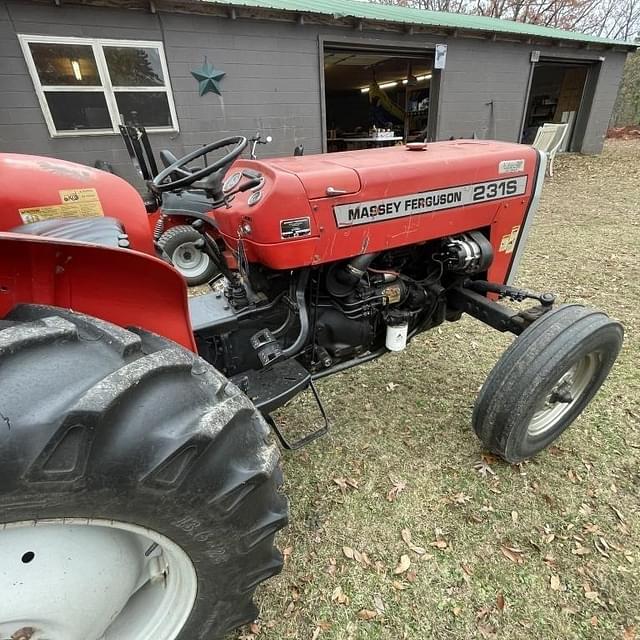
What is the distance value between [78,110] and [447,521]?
6.33m

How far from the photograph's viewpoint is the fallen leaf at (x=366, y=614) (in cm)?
143

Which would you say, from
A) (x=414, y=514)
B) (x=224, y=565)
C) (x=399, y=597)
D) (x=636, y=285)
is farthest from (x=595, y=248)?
(x=224, y=565)

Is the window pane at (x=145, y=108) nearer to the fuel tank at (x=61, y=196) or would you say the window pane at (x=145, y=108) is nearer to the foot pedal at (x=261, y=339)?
the fuel tank at (x=61, y=196)

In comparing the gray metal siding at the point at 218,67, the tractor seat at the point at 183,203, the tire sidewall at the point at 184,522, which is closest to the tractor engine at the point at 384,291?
the tire sidewall at the point at 184,522

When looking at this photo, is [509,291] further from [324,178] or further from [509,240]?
[324,178]

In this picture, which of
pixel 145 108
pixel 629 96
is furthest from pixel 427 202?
pixel 629 96

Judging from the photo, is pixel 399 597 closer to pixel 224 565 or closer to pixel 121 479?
pixel 224 565

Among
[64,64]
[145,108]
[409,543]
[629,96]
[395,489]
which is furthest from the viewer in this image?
[629,96]

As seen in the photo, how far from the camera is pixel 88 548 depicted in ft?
3.07

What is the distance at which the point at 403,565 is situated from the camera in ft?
5.18

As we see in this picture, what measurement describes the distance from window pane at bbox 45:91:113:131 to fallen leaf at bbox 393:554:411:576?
630cm

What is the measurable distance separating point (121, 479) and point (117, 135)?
246 inches

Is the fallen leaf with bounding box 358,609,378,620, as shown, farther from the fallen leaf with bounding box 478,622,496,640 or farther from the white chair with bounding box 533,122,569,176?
the white chair with bounding box 533,122,569,176

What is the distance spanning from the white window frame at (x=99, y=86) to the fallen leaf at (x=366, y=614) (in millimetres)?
6309
